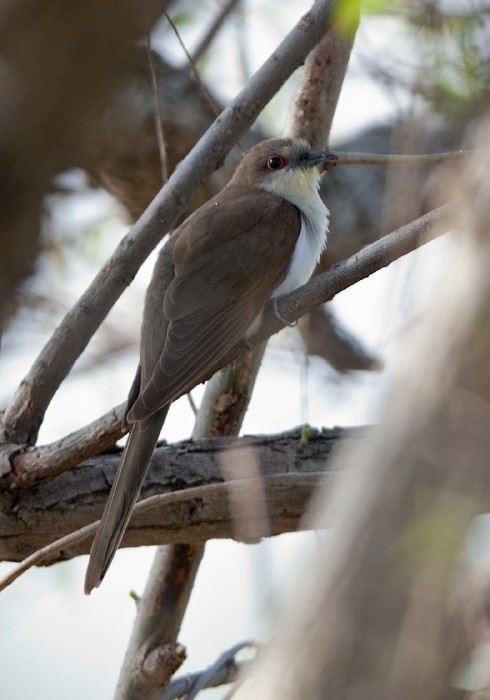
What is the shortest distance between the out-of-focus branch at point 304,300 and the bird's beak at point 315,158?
129cm

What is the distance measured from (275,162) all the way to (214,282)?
1111 mm

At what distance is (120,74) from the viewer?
1.46m

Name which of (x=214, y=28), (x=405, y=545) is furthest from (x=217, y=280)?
(x=405, y=545)

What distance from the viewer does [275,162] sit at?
466cm

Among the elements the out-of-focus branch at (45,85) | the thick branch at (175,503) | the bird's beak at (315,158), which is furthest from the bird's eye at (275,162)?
the out-of-focus branch at (45,85)

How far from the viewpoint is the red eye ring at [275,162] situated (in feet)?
15.2

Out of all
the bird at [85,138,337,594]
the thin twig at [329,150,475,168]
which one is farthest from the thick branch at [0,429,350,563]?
the thin twig at [329,150,475,168]

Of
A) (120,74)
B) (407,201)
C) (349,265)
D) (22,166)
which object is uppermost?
(349,265)

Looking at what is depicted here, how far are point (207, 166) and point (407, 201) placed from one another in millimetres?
1491

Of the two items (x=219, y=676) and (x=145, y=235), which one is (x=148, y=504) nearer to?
(x=219, y=676)

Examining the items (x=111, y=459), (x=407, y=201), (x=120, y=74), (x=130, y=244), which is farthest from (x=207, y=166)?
(x=120, y=74)

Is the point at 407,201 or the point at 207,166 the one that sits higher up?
the point at 207,166

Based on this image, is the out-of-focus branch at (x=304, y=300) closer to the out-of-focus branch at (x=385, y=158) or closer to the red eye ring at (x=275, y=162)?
the out-of-focus branch at (x=385, y=158)

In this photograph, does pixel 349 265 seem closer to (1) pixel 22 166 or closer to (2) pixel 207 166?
(2) pixel 207 166
